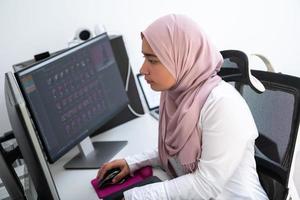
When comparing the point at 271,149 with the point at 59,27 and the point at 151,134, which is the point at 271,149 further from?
the point at 59,27

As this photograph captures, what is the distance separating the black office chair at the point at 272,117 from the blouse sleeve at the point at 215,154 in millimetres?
115

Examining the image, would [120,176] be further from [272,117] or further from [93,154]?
[272,117]

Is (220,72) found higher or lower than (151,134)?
higher

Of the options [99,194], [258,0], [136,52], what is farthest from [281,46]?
[99,194]

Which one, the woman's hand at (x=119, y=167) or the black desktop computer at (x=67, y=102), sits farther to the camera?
the woman's hand at (x=119, y=167)

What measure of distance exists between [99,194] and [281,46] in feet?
5.39

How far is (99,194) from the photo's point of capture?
1.15 metres

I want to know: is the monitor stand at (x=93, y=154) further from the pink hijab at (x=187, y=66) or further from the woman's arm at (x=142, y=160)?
the pink hijab at (x=187, y=66)

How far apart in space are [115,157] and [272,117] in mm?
659

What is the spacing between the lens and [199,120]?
105 centimetres

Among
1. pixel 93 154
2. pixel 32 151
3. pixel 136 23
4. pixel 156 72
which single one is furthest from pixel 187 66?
pixel 136 23

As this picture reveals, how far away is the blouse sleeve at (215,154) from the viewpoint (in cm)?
97

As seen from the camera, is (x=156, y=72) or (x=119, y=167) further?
(x=119, y=167)

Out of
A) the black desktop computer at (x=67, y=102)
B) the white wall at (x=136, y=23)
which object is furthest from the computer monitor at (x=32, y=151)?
the white wall at (x=136, y=23)
